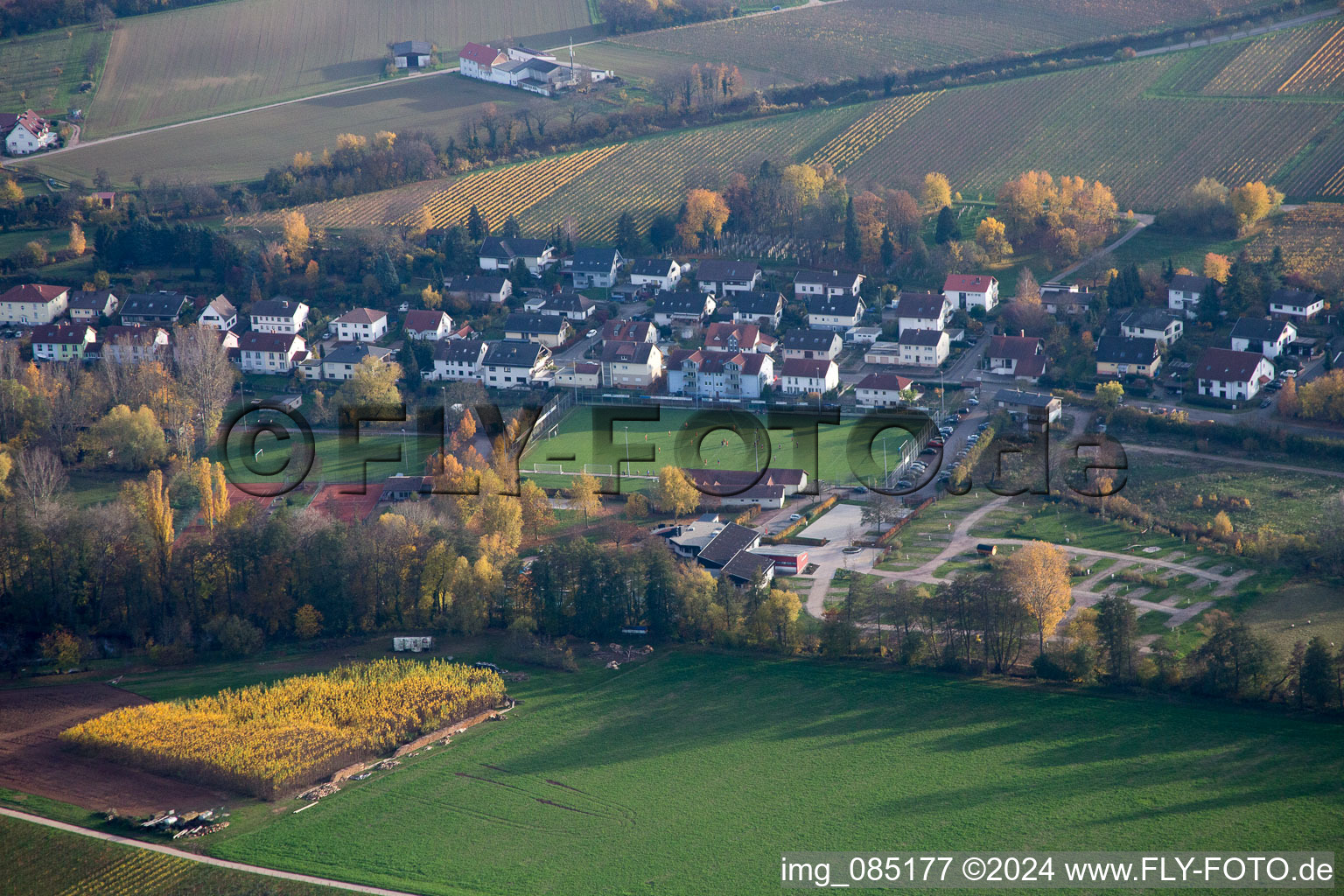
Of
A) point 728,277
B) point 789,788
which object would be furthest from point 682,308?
point 789,788

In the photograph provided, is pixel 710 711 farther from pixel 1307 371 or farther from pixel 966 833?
pixel 1307 371

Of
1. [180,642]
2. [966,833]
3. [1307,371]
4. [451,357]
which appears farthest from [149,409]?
[1307,371]

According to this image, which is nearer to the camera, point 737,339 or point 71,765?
point 71,765

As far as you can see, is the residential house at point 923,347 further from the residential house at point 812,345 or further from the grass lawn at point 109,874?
the grass lawn at point 109,874

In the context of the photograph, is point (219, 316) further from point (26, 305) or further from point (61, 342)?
point (26, 305)

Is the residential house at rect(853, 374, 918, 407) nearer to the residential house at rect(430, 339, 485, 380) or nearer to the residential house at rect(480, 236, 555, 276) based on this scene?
the residential house at rect(430, 339, 485, 380)

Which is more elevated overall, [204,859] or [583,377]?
[583,377]

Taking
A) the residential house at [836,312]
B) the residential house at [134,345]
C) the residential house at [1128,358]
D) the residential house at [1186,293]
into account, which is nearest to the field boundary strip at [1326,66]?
the residential house at [1186,293]
